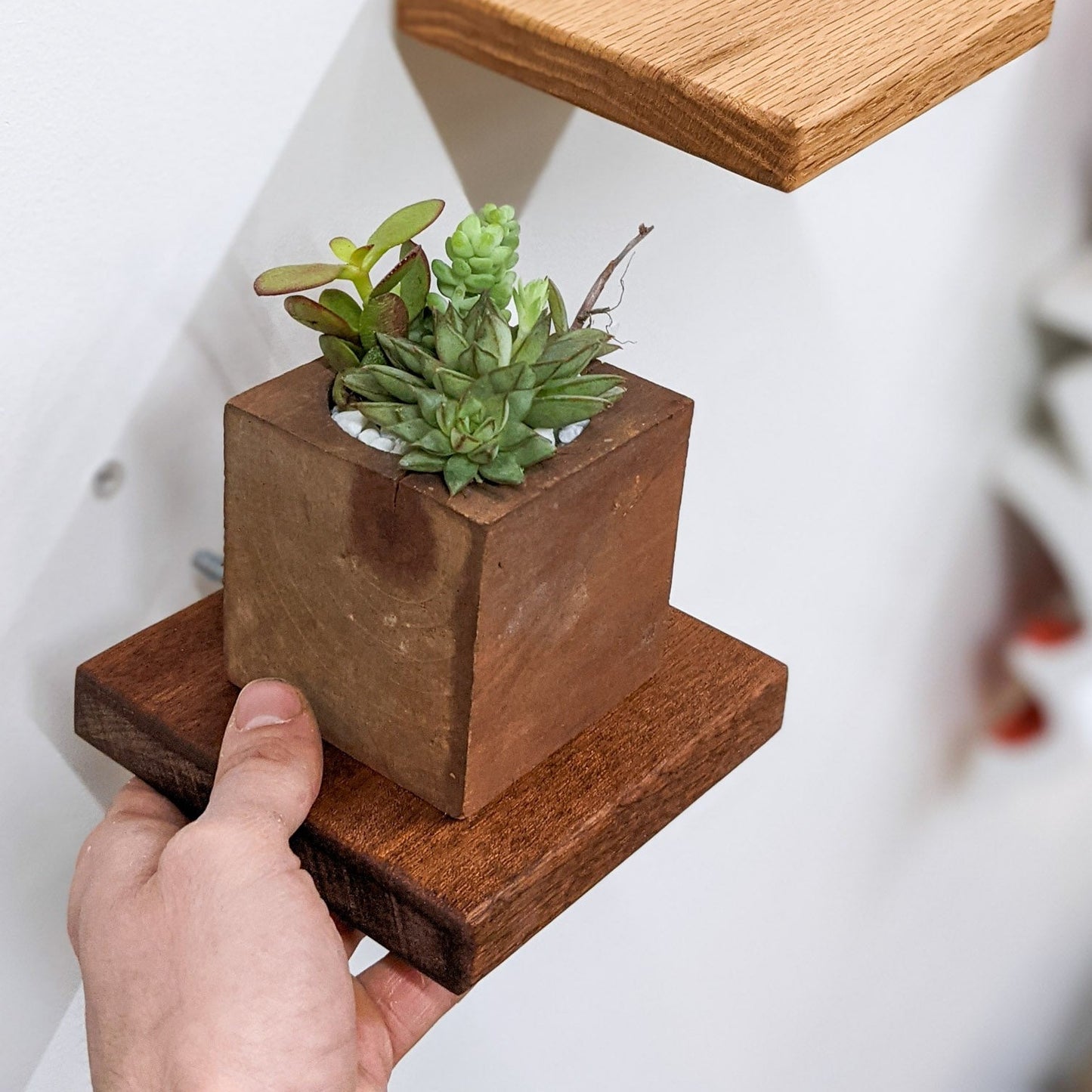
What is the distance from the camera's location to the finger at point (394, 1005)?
0.63 m

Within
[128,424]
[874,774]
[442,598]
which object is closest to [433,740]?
[442,598]

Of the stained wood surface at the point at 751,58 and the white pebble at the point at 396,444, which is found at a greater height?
the stained wood surface at the point at 751,58

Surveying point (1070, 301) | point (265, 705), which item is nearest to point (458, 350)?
point (265, 705)

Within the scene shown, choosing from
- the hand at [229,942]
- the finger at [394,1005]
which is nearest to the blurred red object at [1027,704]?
the finger at [394,1005]

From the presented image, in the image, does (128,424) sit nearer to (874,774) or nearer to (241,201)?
(241,201)

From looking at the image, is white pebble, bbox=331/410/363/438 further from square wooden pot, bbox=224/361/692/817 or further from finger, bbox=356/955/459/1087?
finger, bbox=356/955/459/1087

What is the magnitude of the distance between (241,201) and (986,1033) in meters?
1.24

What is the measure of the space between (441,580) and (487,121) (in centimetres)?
30

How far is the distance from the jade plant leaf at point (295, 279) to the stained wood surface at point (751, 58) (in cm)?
15

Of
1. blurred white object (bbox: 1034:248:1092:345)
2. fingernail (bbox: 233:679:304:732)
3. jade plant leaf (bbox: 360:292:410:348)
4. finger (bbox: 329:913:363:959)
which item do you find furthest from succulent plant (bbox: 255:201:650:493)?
blurred white object (bbox: 1034:248:1092:345)

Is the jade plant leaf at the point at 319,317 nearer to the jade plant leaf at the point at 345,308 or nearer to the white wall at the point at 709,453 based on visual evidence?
the jade plant leaf at the point at 345,308

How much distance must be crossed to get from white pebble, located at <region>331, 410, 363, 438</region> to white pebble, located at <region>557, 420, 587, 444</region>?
0.21ft

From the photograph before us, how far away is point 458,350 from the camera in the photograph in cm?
42

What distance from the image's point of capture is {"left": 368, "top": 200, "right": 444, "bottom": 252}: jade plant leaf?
0.44 m
